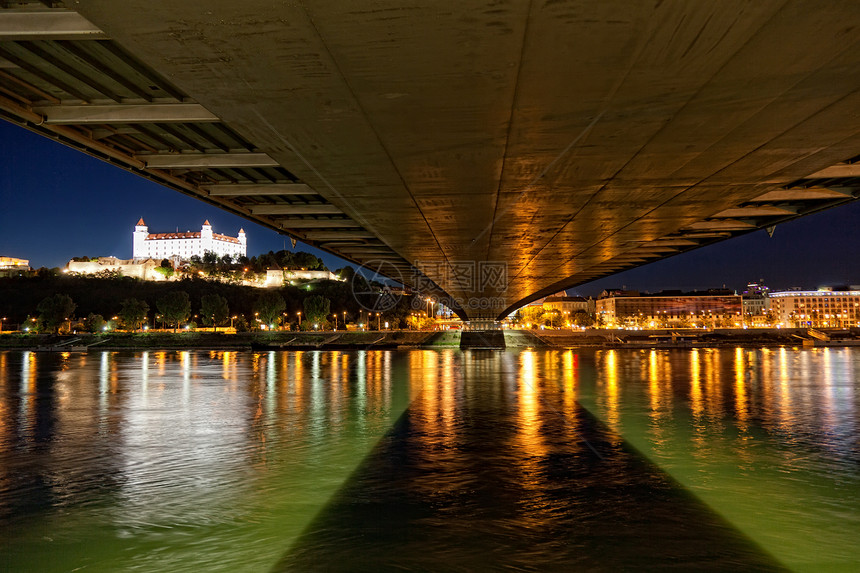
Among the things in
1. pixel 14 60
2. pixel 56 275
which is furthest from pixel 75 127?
pixel 56 275

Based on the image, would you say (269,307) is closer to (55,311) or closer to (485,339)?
(55,311)

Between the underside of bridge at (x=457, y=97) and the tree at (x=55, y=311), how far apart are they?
117365 millimetres

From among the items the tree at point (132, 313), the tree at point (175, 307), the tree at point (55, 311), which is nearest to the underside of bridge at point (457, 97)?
the tree at point (132, 313)

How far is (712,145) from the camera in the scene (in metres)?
14.4

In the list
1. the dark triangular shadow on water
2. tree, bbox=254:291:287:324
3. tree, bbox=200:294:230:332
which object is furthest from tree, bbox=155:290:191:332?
the dark triangular shadow on water

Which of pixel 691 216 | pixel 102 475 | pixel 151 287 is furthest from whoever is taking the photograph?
pixel 151 287

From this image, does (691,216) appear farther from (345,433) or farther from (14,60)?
(14,60)

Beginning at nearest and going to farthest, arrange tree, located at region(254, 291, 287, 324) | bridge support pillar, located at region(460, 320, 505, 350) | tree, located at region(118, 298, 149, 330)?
bridge support pillar, located at region(460, 320, 505, 350), tree, located at region(118, 298, 149, 330), tree, located at region(254, 291, 287, 324)

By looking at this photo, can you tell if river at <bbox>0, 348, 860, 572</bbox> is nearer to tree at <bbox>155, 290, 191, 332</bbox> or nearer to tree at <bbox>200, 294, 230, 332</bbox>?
tree at <bbox>155, 290, 191, 332</bbox>

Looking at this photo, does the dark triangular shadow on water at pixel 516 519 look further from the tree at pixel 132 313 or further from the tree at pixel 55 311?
the tree at pixel 55 311

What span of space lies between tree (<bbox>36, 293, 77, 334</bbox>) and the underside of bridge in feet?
385

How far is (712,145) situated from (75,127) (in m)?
16.2

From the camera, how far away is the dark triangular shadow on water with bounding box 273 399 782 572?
24.7 ft

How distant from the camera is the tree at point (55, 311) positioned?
122 meters
